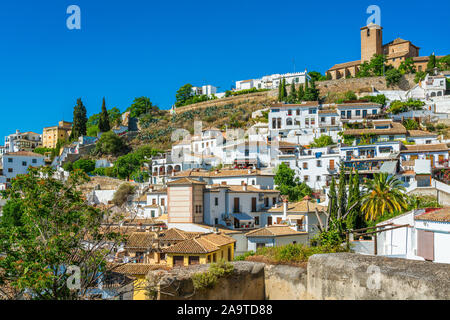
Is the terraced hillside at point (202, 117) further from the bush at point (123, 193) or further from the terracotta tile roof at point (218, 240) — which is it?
the terracotta tile roof at point (218, 240)

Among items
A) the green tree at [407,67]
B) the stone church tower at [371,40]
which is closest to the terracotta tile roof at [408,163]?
the green tree at [407,67]

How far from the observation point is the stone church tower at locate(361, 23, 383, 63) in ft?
245

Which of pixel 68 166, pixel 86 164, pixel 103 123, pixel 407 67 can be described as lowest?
pixel 68 166

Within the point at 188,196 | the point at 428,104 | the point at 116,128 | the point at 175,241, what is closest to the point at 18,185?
the point at 175,241

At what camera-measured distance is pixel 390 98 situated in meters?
57.7

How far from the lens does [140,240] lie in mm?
21578

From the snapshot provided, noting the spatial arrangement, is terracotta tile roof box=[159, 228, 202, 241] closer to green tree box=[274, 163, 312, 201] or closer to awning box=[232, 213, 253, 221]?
awning box=[232, 213, 253, 221]

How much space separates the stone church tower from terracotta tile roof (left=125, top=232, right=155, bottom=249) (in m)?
65.4

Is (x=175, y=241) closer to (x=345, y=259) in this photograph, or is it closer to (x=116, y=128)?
(x=345, y=259)

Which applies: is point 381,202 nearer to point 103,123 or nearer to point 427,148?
point 427,148

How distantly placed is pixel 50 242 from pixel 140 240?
13.5 m

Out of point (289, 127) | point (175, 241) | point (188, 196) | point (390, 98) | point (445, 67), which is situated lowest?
point (175, 241)

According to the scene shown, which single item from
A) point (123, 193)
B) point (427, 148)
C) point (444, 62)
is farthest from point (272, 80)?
point (427, 148)

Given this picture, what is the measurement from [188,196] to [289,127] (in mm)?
26881
